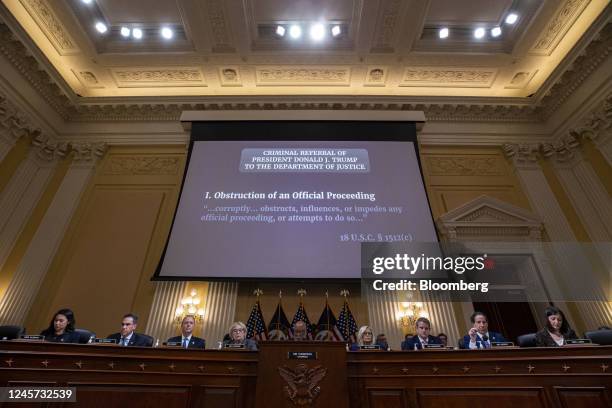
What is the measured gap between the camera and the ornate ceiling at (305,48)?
588 centimetres

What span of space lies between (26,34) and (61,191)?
284 centimetres

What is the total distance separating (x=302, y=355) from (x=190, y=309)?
3499 millimetres

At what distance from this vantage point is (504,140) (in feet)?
23.2

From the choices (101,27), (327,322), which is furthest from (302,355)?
(101,27)

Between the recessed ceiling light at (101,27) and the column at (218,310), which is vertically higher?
the recessed ceiling light at (101,27)

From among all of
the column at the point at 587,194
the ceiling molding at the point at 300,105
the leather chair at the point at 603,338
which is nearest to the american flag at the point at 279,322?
the leather chair at the point at 603,338

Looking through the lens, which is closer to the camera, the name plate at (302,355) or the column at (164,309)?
the name plate at (302,355)

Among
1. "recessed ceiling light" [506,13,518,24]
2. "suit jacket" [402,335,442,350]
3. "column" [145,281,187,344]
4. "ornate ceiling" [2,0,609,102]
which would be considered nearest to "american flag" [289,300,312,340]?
"column" [145,281,187,344]

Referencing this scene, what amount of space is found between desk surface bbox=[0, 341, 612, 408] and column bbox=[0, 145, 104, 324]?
13.1 feet

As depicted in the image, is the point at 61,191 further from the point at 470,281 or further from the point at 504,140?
the point at 504,140

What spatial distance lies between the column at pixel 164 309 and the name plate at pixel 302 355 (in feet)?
11.6

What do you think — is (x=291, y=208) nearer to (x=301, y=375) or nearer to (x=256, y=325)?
(x=256, y=325)

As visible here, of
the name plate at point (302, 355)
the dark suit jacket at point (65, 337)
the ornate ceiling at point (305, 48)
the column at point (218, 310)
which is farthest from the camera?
the ornate ceiling at point (305, 48)

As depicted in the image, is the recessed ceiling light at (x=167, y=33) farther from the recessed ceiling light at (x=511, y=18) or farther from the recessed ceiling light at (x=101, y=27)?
the recessed ceiling light at (x=511, y=18)
